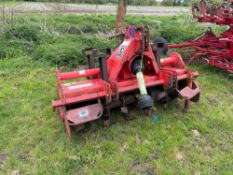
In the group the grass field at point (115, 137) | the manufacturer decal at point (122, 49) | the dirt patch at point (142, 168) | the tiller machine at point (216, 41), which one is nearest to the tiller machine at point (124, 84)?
the manufacturer decal at point (122, 49)

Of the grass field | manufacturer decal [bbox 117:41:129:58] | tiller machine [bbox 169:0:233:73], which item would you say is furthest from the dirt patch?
tiller machine [bbox 169:0:233:73]

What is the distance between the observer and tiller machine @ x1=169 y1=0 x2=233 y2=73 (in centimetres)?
478

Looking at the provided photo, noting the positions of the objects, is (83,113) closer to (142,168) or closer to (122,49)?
(142,168)

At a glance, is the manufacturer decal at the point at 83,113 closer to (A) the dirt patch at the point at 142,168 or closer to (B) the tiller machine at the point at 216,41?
(A) the dirt patch at the point at 142,168

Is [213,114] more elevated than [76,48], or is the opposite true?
[76,48]

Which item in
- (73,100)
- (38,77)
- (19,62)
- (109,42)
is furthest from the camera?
(109,42)

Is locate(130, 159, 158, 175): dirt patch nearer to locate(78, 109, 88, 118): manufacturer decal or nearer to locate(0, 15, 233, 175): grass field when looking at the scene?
locate(0, 15, 233, 175): grass field

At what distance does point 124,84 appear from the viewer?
129 inches

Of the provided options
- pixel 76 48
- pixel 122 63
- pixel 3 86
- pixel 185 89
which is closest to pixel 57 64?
pixel 76 48

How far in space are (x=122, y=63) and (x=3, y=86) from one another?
2.31m

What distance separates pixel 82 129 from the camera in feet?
10.0

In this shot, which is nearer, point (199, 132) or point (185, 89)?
point (199, 132)

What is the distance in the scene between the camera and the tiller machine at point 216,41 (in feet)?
15.7

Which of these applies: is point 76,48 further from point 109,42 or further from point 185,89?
point 185,89
